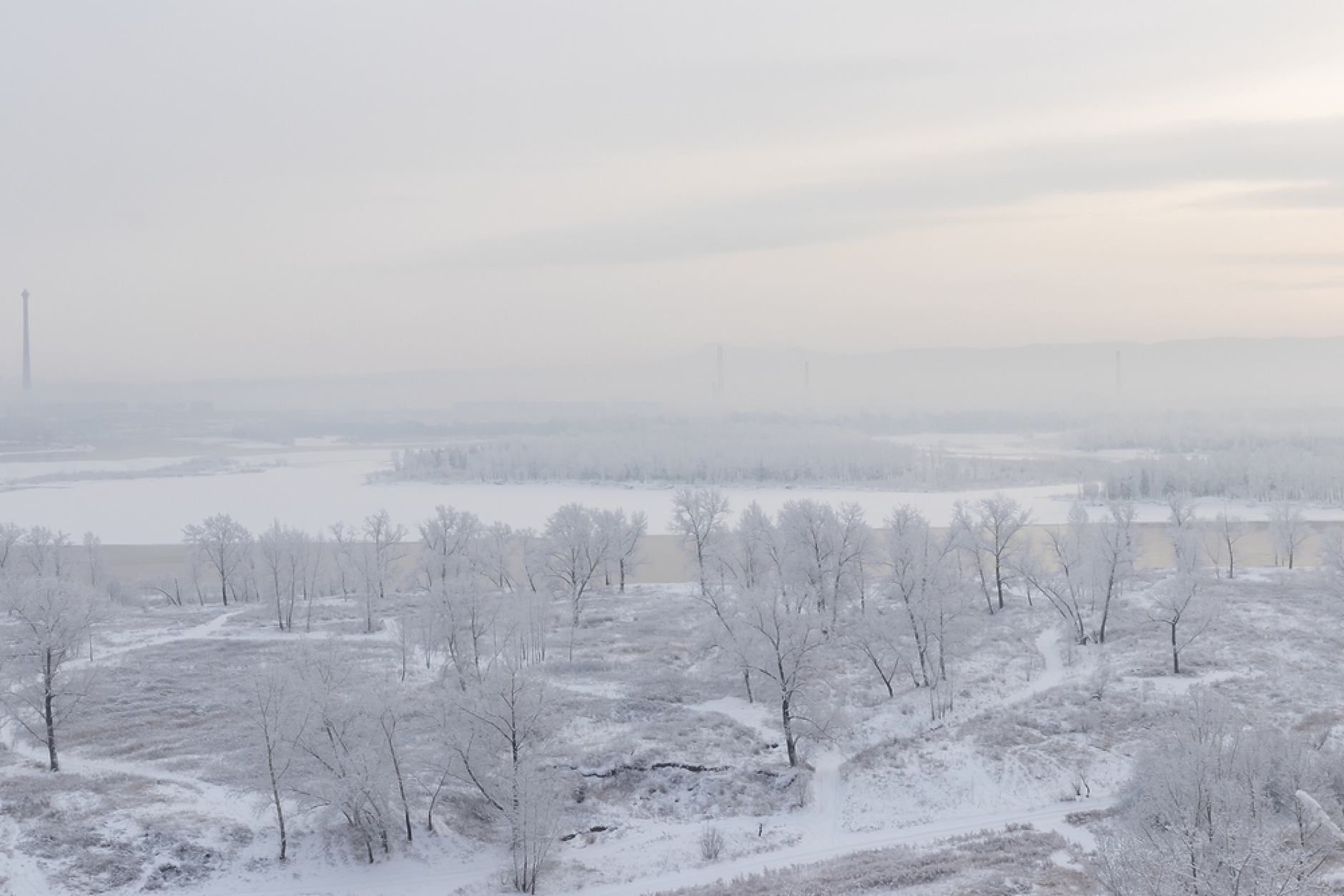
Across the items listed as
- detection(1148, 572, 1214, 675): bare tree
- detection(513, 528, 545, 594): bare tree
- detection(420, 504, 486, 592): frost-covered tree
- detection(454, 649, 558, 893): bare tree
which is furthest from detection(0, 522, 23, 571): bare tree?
detection(1148, 572, 1214, 675): bare tree

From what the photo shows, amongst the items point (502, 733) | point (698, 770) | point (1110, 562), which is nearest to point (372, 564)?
point (502, 733)

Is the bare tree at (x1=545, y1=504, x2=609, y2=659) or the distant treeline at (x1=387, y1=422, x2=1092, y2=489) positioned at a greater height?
the distant treeline at (x1=387, y1=422, x2=1092, y2=489)

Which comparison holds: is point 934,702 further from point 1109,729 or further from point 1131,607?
point 1131,607

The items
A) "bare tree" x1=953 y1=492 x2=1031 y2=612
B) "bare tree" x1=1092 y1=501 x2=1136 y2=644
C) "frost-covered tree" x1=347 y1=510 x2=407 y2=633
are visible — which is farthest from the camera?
"bare tree" x1=953 y1=492 x2=1031 y2=612

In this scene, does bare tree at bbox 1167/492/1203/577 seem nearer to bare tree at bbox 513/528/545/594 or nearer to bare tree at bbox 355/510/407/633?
bare tree at bbox 513/528/545/594

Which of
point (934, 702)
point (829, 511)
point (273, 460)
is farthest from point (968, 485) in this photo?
point (273, 460)

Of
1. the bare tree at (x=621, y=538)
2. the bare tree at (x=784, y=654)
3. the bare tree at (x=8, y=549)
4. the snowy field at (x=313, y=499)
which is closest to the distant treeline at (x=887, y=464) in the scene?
the snowy field at (x=313, y=499)

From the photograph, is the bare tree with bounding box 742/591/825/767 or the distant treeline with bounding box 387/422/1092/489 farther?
the distant treeline with bounding box 387/422/1092/489

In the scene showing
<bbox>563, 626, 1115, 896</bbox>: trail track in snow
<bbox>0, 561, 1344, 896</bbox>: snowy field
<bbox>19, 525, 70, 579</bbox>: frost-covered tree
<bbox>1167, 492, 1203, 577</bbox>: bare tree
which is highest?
<bbox>19, 525, 70, 579</bbox>: frost-covered tree
